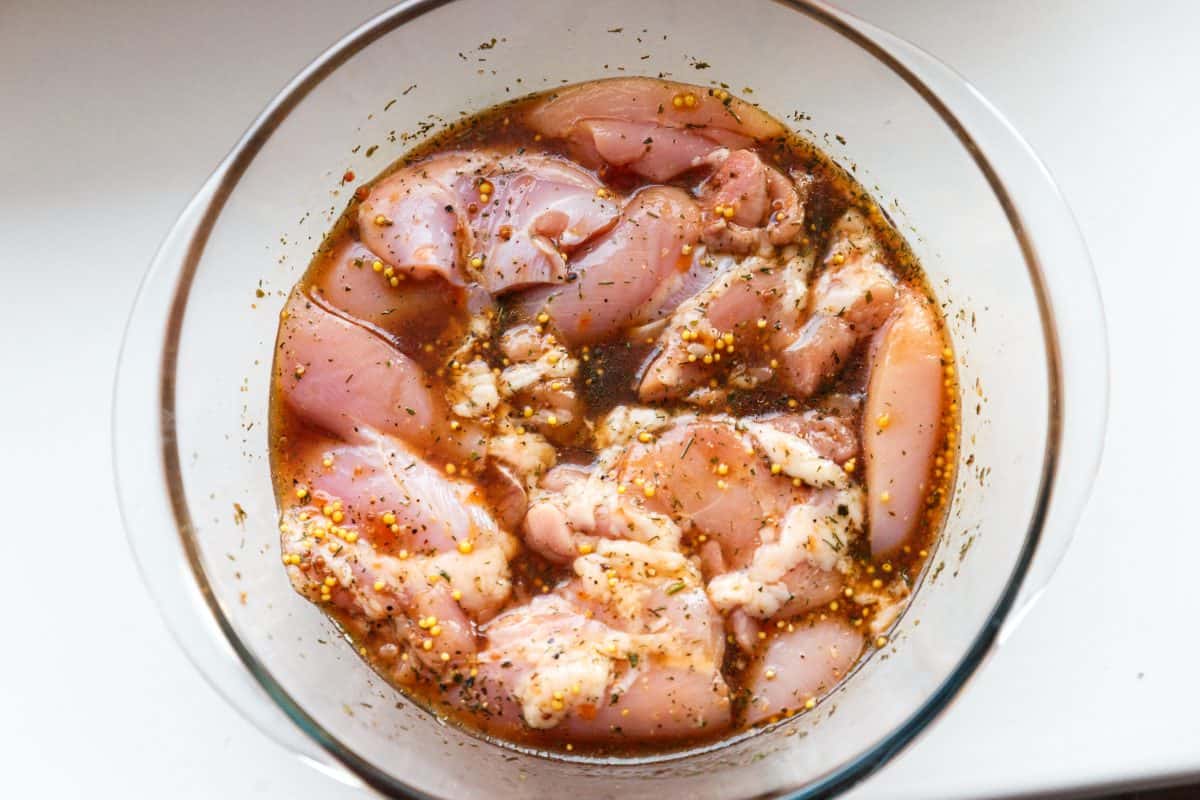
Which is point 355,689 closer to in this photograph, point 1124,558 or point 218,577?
point 218,577

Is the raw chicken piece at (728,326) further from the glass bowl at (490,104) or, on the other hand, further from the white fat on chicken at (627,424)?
the glass bowl at (490,104)

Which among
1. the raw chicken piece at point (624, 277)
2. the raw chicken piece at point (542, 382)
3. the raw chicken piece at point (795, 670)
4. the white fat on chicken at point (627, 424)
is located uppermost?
the raw chicken piece at point (624, 277)

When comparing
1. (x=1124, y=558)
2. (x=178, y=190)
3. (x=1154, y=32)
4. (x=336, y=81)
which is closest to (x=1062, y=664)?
(x=1124, y=558)

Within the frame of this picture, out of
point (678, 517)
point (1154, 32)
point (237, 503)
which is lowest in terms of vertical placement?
point (678, 517)

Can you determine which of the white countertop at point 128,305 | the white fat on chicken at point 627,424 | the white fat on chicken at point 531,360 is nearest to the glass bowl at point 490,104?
the white countertop at point 128,305

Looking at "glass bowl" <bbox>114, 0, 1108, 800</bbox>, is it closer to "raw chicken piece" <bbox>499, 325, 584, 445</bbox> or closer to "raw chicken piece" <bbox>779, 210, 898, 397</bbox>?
"raw chicken piece" <bbox>779, 210, 898, 397</bbox>

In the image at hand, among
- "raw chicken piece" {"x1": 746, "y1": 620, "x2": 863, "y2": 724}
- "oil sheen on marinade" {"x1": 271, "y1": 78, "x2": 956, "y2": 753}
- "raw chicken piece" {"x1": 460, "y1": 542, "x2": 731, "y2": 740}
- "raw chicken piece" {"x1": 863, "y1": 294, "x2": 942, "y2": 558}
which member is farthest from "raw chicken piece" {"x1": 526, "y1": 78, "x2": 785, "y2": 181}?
"raw chicken piece" {"x1": 746, "y1": 620, "x2": 863, "y2": 724}
